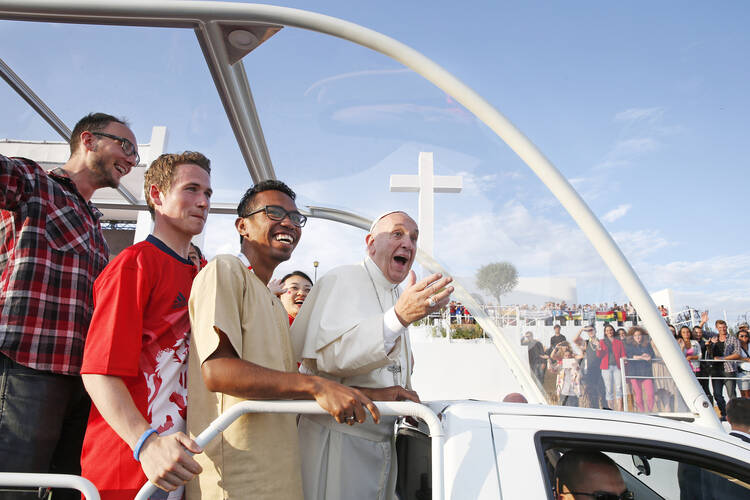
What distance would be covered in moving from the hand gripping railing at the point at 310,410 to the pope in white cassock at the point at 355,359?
153 millimetres

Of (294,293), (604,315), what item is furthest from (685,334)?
(294,293)

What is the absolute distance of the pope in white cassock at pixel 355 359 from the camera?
1776 millimetres

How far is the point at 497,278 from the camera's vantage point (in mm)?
3781

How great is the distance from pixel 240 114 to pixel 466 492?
11.2 ft

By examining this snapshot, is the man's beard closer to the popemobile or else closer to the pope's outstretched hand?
the popemobile

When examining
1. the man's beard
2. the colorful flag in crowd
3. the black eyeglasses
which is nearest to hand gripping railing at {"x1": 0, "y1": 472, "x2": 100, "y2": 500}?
the man's beard

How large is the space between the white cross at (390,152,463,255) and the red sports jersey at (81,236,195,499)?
7.41 feet

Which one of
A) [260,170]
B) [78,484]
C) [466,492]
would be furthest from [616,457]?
[260,170]

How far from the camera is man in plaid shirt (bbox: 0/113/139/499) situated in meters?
1.91

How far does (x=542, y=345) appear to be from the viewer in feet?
11.0

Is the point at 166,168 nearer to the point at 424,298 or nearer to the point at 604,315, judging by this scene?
the point at 424,298

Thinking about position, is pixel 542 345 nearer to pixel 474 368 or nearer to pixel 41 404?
pixel 41 404

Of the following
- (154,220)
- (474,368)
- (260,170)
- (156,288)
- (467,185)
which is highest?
(260,170)

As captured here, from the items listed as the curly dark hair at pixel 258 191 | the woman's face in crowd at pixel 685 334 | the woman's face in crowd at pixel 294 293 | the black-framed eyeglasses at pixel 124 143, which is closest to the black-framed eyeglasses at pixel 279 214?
the curly dark hair at pixel 258 191
